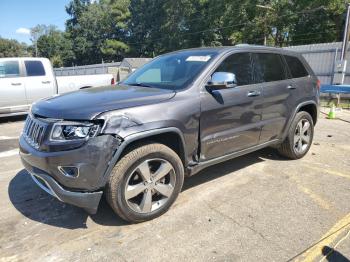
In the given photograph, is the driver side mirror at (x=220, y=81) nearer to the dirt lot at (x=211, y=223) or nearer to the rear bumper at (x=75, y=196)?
the dirt lot at (x=211, y=223)

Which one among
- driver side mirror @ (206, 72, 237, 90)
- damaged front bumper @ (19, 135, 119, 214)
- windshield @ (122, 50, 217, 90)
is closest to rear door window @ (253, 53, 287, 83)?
windshield @ (122, 50, 217, 90)

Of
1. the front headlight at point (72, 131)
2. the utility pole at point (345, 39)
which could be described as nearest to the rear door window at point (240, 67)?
the front headlight at point (72, 131)

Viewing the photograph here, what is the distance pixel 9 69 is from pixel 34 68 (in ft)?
2.21

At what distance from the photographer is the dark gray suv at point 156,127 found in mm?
2967

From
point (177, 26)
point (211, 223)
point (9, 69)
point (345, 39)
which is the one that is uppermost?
point (177, 26)

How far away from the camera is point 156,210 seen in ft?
11.4

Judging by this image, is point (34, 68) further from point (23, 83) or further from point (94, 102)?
point (94, 102)

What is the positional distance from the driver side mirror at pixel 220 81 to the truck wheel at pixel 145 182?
931mm

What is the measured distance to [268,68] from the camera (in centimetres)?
474

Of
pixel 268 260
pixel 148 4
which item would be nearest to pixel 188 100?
pixel 268 260

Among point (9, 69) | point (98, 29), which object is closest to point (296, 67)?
point (9, 69)

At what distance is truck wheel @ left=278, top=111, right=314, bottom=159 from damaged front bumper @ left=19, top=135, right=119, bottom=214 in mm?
3264

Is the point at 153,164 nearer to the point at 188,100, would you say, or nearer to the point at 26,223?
the point at 188,100

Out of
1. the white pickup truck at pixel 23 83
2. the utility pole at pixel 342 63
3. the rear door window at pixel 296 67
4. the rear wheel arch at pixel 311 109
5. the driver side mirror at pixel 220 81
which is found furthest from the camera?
the utility pole at pixel 342 63
